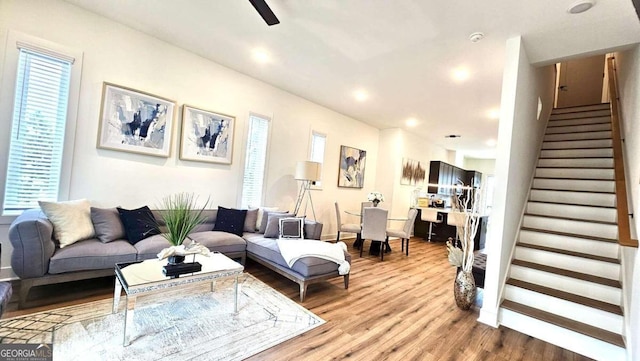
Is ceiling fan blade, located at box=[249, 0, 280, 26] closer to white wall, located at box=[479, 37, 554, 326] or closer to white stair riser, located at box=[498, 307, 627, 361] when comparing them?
white wall, located at box=[479, 37, 554, 326]

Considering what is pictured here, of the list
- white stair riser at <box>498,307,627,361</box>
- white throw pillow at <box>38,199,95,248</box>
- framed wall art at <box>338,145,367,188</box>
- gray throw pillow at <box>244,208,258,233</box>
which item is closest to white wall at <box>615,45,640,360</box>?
white stair riser at <box>498,307,627,361</box>

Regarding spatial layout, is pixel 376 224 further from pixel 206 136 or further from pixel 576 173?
pixel 206 136

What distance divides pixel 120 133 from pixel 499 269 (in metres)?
4.56

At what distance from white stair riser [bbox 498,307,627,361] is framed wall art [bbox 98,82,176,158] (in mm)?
4478

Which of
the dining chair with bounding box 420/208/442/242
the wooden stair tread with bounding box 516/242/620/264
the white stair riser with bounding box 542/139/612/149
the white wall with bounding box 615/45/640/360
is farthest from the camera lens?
the dining chair with bounding box 420/208/442/242

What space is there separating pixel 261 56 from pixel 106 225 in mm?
2795

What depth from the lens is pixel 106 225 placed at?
112 inches

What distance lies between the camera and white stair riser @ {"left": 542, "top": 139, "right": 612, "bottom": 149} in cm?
412

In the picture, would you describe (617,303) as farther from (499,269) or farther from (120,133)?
(120,133)

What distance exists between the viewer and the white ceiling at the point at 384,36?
2.44 m

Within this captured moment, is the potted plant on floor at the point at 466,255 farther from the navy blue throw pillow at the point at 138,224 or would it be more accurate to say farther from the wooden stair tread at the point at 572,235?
the navy blue throw pillow at the point at 138,224

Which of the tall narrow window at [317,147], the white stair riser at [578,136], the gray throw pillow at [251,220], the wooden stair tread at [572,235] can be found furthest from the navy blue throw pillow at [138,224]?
the white stair riser at [578,136]

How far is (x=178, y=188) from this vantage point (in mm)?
3766

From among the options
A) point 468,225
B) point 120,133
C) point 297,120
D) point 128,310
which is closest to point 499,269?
point 468,225
